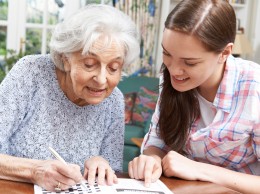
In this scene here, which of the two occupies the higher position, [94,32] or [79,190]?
[94,32]

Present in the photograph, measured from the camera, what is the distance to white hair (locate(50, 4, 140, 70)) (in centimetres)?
131

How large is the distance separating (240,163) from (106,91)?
0.51m

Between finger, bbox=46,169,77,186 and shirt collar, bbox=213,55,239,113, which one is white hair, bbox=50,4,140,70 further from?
finger, bbox=46,169,77,186

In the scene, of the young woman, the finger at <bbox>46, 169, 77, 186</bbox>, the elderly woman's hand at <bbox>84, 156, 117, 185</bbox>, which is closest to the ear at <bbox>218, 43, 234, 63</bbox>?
the young woman

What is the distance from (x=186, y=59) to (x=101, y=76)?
10.8 inches

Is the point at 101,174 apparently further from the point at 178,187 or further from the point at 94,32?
the point at 94,32

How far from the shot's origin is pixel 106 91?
1.40 meters

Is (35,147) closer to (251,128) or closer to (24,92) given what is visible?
(24,92)

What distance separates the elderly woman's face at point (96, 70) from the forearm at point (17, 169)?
311 millimetres

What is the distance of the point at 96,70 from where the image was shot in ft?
4.38

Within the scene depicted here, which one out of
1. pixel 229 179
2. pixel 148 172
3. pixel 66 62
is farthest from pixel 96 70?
pixel 229 179

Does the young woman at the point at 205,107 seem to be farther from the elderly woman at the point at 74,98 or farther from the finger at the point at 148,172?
the elderly woman at the point at 74,98

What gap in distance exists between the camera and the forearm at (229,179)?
1.26 meters

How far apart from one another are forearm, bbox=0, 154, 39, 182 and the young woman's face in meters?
0.50
